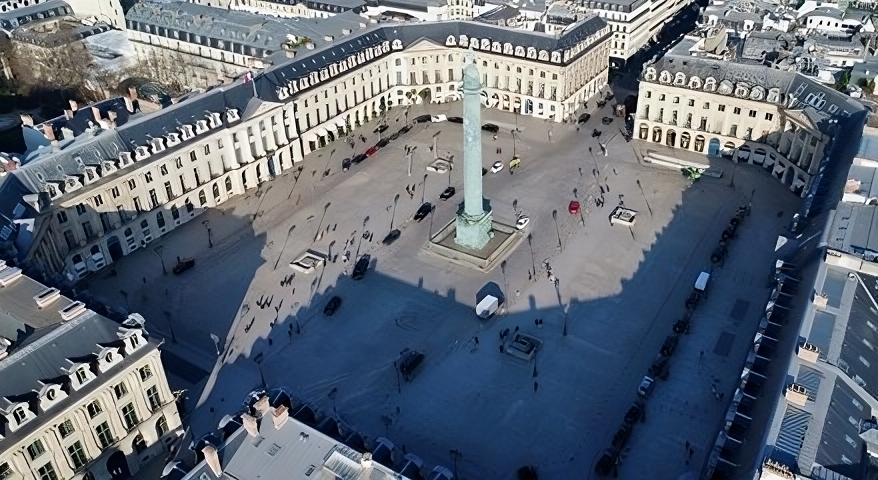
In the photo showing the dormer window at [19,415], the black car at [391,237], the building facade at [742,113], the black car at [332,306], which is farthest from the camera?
the building facade at [742,113]

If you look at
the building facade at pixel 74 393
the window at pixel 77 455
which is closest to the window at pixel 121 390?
the building facade at pixel 74 393

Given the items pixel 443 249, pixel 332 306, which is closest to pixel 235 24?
pixel 443 249

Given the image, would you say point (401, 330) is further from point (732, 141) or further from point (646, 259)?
point (732, 141)

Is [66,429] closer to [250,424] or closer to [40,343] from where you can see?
[40,343]

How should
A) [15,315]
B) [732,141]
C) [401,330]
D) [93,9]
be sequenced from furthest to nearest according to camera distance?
[93,9]
[732,141]
[401,330]
[15,315]

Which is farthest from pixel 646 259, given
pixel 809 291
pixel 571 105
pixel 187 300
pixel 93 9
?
pixel 93 9

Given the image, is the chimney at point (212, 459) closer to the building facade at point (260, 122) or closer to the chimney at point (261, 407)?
the chimney at point (261, 407)

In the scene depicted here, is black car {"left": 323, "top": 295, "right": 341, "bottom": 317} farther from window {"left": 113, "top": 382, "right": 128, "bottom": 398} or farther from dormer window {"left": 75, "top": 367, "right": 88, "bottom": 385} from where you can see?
dormer window {"left": 75, "top": 367, "right": 88, "bottom": 385}
